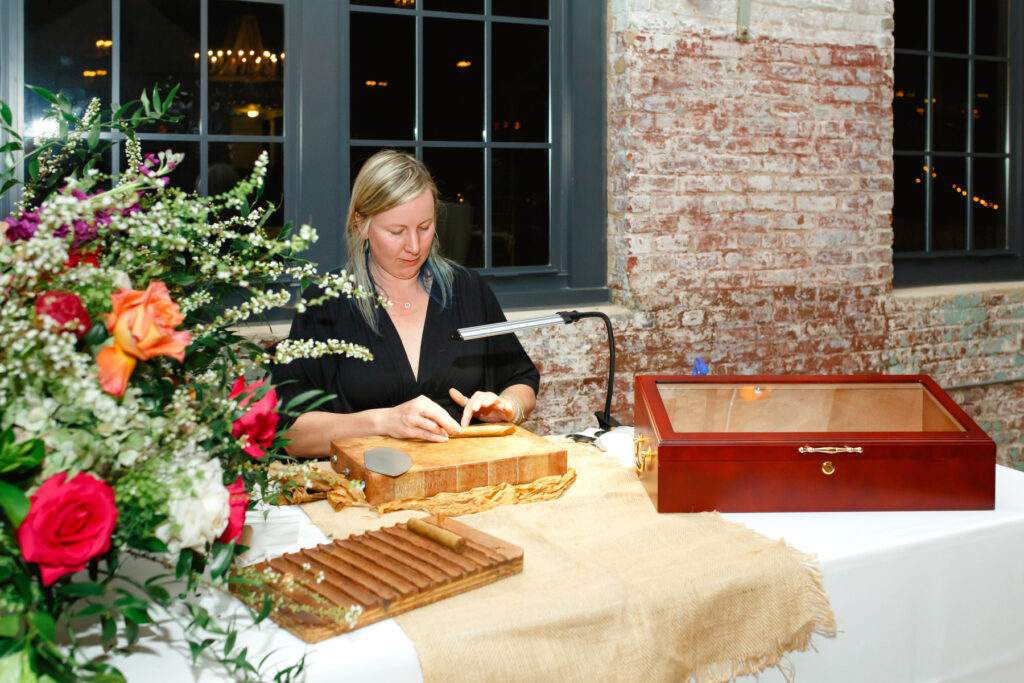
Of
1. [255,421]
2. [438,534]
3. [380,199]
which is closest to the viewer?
[255,421]

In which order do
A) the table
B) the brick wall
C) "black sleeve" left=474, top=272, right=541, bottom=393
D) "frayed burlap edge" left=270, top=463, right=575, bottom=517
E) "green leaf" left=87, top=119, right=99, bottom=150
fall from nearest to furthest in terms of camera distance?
"green leaf" left=87, top=119, right=99, bottom=150
the table
"frayed burlap edge" left=270, top=463, right=575, bottom=517
"black sleeve" left=474, top=272, right=541, bottom=393
the brick wall

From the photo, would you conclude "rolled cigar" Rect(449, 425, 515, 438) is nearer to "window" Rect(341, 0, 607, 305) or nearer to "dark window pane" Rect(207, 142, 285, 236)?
"dark window pane" Rect(207, 142, 285, 236)

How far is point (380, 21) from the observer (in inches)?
125

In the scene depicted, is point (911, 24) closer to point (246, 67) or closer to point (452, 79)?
point (452, 79)

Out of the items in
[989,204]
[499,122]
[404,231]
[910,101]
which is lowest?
[404,231]

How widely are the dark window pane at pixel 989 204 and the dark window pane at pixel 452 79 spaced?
8.12ft

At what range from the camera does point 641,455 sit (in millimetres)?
1770

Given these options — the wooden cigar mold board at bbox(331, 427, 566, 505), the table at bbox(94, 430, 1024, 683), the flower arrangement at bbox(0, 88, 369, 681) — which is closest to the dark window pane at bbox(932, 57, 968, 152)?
the table at bbox(94, 430, 1024, 683)

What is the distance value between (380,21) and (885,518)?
7.65ft

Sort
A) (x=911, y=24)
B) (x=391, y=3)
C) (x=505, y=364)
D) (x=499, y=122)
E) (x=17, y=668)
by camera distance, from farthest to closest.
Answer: (x=911, y=24) < (x=499, y=122) < (x=391, y=3) < (x=505, y=364) < (x=17, y=668)

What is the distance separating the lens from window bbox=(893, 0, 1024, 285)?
417 centimetres

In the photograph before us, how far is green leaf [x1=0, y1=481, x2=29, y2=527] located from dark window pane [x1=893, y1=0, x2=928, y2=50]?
13.4 feet

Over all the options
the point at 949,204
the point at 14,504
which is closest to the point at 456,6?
the point at 949,204

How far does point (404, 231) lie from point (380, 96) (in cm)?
105
